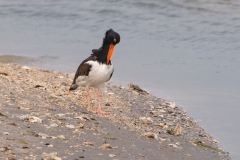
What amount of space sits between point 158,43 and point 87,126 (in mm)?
8102

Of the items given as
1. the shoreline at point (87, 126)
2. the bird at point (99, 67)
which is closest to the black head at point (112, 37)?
the bird at point (99, 67)

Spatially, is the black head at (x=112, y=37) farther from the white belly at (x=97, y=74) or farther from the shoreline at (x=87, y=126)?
the shoreline at (x=87, y=126)

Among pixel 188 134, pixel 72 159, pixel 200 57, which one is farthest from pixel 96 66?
pixel 200 57

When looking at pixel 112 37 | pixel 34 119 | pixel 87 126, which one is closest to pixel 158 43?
pixel 112 37

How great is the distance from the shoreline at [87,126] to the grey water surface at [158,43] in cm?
64

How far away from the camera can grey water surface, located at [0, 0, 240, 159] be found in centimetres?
984

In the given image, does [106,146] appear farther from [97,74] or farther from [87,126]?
[97,74]

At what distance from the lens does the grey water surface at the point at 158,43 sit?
388 inches

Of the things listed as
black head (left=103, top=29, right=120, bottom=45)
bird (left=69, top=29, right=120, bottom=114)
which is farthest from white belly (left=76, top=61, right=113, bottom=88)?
black head (left=103, top=29, right=120, bottom=45)

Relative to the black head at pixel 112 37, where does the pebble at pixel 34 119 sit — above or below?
below

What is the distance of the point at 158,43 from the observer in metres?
14.4

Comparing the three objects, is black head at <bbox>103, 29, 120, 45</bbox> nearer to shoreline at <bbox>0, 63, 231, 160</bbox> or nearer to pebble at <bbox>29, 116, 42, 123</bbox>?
shoreline at <bbox>0, 63, 231, 160</bbox>

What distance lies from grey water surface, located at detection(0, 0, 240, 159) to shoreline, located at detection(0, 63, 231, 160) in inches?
25.4

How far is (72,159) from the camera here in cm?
508
